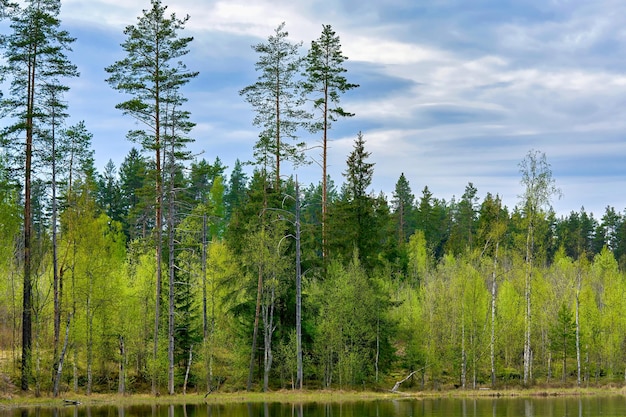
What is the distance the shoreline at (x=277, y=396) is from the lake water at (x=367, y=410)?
62.6 inches

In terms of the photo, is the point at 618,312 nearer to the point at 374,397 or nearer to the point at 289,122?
the point at 374,397

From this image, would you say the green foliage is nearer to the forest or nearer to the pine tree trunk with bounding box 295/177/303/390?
the forest

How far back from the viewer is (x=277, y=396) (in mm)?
39469

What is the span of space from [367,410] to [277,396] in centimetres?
912

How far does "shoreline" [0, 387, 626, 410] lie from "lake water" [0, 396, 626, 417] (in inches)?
62.6

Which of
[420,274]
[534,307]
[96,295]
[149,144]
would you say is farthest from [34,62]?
[420,274]

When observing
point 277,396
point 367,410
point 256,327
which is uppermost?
point 256,327

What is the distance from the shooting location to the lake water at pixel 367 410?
2933 centimetres

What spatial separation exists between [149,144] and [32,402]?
15.9 meters

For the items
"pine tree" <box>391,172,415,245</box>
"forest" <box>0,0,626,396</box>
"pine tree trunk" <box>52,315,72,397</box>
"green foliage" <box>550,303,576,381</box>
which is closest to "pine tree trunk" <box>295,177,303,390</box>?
"forest" <box>0,0,626,396</box>

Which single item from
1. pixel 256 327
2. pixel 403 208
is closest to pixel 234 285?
pixel 256 327

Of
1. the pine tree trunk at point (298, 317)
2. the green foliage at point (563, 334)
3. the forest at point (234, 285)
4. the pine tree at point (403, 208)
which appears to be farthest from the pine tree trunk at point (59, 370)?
the pine tree at point (403, 208)

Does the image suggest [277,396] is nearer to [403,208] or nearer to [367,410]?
[367,410]

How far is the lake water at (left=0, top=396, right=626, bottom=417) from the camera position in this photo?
29.3m
